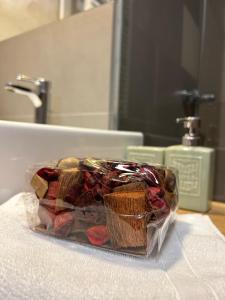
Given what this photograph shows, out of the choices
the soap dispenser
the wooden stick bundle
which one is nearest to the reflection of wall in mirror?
the soap dispenser

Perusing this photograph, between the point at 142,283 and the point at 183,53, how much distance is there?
0.60 meters

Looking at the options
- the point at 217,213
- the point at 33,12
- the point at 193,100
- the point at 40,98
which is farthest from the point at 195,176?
the point at 33,12

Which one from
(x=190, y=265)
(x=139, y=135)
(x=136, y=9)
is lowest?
(x=190, y=265)

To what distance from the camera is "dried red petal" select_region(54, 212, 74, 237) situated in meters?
0.27

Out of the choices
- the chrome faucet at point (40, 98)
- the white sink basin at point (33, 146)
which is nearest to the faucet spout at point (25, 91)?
the chrome faucet at point (40, 98)

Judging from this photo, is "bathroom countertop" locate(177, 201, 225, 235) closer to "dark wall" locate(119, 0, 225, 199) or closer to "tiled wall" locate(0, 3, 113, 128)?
"dark wall" locate(119, 0, 225, 199)

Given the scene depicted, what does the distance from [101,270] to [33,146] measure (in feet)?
0.89

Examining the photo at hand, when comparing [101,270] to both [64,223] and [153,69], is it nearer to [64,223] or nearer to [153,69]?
[64,223]

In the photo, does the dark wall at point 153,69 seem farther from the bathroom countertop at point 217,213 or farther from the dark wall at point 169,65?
the bathroom countertop at point 217,213

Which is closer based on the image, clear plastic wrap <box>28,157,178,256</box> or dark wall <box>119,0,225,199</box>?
clear plastic wrap <box>28,157,178,256</box>

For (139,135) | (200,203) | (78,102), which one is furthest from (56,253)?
(78,102)

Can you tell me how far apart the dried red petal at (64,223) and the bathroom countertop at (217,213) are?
0.21 m

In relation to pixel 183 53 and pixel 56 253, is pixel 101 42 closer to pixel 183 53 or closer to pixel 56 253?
pixel 183 53

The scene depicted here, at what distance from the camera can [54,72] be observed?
809 mm
